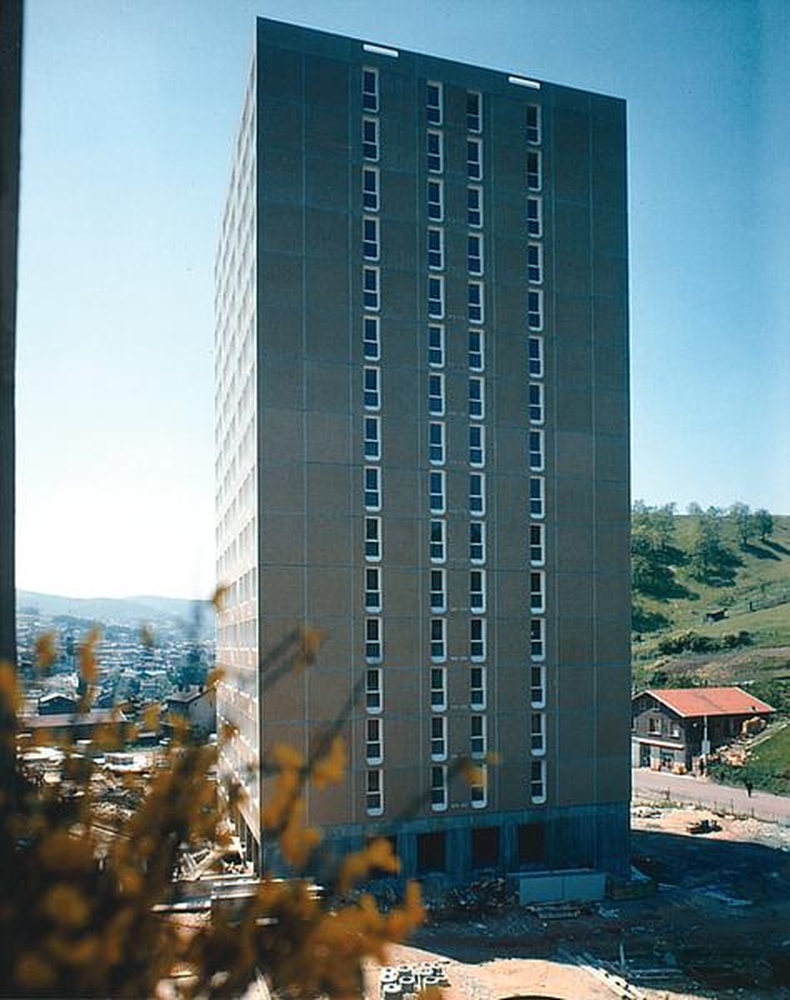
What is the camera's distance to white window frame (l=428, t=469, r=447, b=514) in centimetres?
709

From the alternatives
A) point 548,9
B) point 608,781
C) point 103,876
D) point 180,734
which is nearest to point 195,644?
point 180,734

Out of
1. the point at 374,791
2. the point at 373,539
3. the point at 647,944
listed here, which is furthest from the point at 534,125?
the point at 647,944

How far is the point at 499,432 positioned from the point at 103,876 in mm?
6761

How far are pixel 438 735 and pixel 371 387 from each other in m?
2.66

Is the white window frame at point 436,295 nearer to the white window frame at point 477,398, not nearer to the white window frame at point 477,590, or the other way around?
the white window frame at point 477,398

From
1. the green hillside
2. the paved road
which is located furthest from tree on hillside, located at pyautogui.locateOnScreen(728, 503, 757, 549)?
the paved road

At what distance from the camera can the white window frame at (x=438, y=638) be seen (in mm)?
6984

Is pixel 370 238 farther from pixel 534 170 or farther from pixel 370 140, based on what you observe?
pixel 534 170

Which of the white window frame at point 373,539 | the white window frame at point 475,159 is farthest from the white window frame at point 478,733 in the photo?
the white window frame at point 475,159

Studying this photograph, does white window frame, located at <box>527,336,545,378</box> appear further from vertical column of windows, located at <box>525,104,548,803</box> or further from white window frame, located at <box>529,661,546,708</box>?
white window frame, located at <box>529,661,546,708</box>

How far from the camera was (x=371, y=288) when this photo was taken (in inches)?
279

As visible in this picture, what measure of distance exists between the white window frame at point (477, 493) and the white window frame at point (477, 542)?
9 centimetres

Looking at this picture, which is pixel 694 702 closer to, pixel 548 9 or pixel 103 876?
pixel 548 9

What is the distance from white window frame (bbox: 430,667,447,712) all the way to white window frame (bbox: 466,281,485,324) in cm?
274
